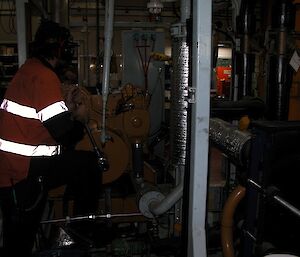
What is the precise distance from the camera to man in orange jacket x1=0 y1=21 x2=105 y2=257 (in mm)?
2123

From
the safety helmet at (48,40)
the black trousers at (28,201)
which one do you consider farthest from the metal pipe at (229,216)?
the safety helmet at (48,40)

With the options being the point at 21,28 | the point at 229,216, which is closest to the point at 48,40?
the point at 21,28

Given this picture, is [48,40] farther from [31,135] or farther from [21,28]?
[31,135]

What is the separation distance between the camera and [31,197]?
227cm

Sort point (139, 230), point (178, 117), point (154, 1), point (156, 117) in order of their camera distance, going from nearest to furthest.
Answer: point (178, 117)
point (154, 1)
point (139, 230)
point (156, 117)

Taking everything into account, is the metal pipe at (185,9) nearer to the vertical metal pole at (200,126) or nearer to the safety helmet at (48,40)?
the vertical metal pole at (200,126)

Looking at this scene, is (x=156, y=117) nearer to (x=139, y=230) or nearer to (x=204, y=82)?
(x=139, y=230)

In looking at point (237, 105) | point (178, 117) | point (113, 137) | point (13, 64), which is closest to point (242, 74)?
point (237, 105)

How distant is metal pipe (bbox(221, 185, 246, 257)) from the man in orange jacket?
109 cm

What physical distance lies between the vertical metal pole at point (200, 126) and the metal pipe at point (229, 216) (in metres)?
0.25

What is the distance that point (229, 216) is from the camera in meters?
1.63

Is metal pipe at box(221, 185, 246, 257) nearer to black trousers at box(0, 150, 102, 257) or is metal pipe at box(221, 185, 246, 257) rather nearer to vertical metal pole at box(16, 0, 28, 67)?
black trousers at box(0, 150, 102, 257)

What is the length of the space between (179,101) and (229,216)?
2.34ft

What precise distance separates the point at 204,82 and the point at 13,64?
293 inches
